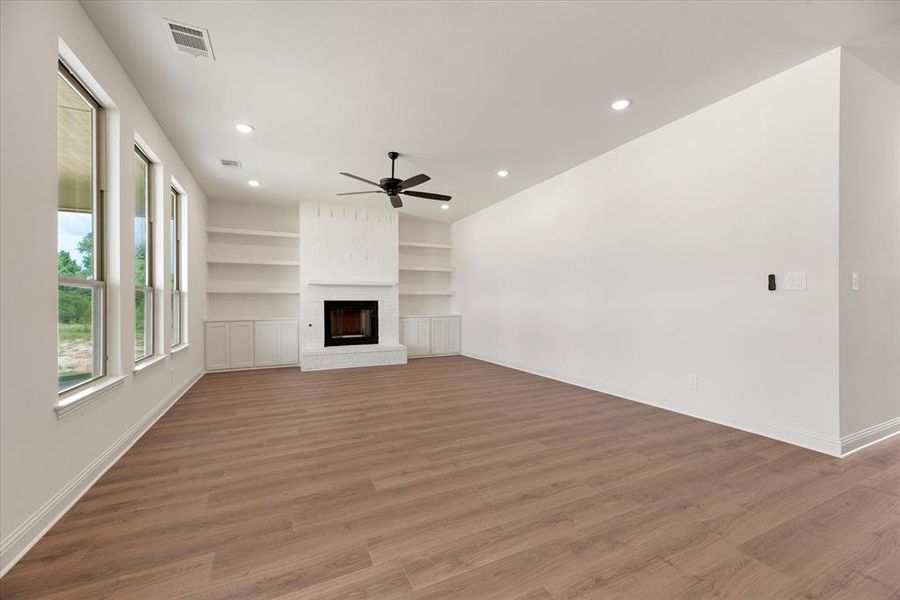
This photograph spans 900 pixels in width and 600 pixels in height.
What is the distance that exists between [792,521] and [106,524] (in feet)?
11.0

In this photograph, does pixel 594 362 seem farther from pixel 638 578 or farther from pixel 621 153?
pixel 638 578

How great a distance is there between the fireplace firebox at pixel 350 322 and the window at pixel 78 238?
4138 millimetres

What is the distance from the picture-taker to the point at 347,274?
6.85 m

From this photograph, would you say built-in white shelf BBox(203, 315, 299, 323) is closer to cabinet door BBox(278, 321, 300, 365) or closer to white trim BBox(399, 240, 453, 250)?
cabinet door BBox(278, 321, 300, 365)

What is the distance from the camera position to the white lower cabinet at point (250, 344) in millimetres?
6068

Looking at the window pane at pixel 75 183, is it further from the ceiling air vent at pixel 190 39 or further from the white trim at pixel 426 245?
the white trim at pixel 426 245

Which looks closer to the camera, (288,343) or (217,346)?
(217,346)

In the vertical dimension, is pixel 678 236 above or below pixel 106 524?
above

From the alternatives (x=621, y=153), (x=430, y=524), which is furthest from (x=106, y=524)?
(x=621, y=153)

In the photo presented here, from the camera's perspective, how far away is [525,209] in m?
5.85

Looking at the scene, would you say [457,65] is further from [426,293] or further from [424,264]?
[424,264]

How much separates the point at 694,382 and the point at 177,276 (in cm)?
596

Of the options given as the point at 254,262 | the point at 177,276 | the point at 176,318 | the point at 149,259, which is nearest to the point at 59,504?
the point at 149,259

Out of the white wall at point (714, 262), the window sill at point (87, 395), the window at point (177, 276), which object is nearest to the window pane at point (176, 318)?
the window at point (177, 276)
